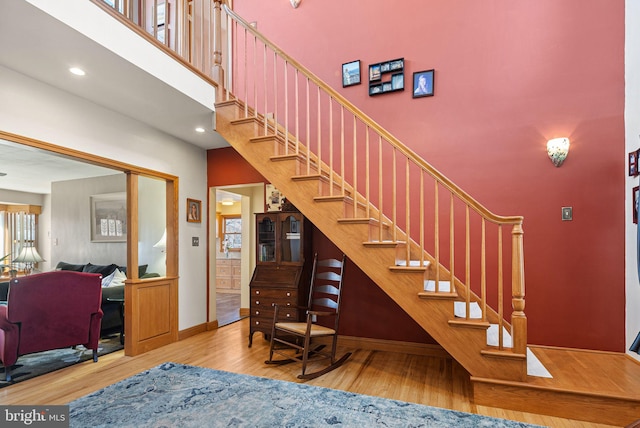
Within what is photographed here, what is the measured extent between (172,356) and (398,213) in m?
2.89

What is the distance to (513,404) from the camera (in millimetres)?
2369

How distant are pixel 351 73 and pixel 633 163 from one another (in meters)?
2.84

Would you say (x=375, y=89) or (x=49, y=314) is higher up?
(x=375, y=89)

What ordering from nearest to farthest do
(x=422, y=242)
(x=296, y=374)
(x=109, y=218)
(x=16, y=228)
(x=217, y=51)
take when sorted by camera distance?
(x=422, y=242)
(x=296, y=374)
(x=217, y=51)
(x=109, y=218)
(x=16, y=228)

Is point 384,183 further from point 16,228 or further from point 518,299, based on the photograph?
point 16,228

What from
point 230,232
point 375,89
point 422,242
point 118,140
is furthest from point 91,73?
point 230,232

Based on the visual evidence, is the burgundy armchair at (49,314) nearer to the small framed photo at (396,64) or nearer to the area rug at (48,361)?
the area rug at (48,361)

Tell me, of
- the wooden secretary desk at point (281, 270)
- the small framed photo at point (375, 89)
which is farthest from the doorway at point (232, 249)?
the small framed photo at point (375, 89)

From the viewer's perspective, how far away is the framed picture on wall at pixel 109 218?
5785 millimetres

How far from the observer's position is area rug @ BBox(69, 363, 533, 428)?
2254 millimetres

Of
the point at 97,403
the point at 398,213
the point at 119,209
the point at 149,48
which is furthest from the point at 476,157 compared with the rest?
the point at 119,209

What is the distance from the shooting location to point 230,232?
8.89 m

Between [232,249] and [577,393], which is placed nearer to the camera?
[577,393]

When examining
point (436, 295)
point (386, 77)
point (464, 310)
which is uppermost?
point (386, 77)
